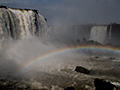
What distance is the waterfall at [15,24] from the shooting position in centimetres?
1536

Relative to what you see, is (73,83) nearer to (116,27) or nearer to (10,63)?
(10,63)

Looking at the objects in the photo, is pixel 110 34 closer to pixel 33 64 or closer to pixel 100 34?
pixel 100 34

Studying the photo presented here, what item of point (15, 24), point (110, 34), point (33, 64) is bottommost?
point (33, 64)

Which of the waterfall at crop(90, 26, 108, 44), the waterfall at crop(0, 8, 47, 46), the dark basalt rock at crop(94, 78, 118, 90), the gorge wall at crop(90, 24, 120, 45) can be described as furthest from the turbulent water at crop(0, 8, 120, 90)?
the waterfall at crop(90, 26, 108, 44)

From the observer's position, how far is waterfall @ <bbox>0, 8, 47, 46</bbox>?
1536 centimetres

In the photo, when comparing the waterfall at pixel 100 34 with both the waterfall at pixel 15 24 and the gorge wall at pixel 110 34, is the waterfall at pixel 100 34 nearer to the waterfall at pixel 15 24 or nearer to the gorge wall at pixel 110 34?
the gorge wall at pixel 110 34

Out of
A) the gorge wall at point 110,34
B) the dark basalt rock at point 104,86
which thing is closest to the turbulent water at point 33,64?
the dark basalt rock at point 104,86

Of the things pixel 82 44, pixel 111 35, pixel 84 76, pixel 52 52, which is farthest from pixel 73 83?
pixel 111 35

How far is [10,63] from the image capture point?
1388cm

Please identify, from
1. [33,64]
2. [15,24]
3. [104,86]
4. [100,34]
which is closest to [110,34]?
[100,34]

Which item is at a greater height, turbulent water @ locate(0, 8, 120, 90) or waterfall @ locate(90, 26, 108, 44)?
waterfall @ locate(90, 26, 108, 44)

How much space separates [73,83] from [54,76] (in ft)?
6.50

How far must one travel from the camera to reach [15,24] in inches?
711

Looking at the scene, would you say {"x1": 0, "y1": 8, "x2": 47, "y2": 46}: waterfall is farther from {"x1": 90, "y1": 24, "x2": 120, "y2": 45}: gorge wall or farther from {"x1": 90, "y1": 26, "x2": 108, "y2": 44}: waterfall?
{"x1": 90, "y1": 24, "x2": 120, "y2": 45}: gorge wall
